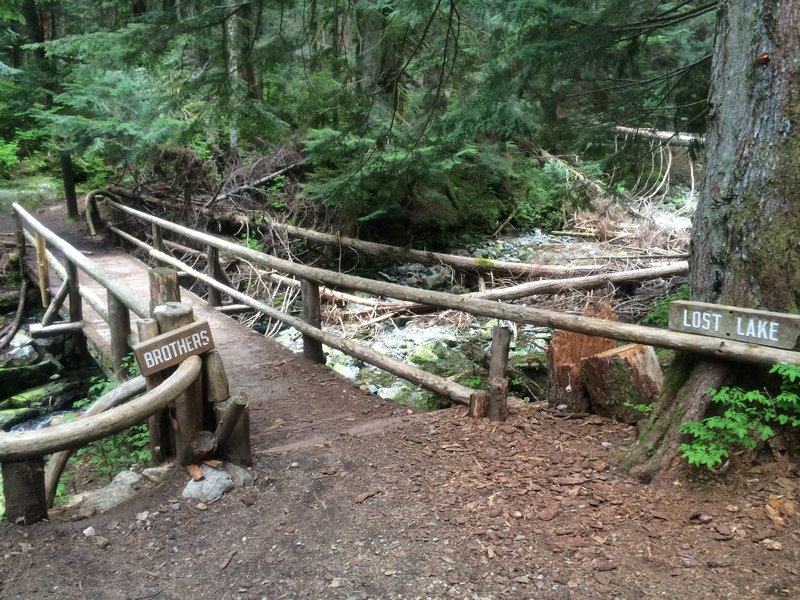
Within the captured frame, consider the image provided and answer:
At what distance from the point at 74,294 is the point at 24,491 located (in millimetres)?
5154

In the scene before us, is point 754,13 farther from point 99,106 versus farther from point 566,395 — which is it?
point 99,106

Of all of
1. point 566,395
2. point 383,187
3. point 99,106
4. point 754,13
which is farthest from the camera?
point 99,106

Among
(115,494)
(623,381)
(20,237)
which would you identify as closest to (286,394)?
(115,494)

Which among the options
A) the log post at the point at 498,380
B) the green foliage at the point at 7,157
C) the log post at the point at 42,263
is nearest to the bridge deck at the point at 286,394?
the log post at the point at 498,380

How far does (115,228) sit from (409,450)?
34.2ft

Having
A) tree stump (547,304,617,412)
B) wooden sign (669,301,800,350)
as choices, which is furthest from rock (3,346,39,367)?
wooden sign (669,301,800,350)

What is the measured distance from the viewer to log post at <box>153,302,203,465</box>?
3457mm

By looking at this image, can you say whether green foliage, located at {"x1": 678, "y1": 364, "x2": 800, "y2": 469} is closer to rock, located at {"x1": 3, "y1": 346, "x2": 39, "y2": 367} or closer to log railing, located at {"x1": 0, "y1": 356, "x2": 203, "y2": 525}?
log railing, located at {"x1": 0, "y1": 356, "x2": 203, "y2": 525}

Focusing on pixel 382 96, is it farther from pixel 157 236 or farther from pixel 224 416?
pixel 224 416

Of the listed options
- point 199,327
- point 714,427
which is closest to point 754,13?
point 714,427

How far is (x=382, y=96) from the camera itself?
891 cm

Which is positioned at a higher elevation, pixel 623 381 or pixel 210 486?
pixel 623 381

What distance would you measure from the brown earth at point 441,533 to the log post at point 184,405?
0.47ft

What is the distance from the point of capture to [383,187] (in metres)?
8.72
